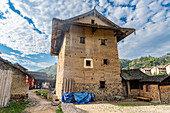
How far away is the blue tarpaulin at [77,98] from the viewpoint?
9.30 metres

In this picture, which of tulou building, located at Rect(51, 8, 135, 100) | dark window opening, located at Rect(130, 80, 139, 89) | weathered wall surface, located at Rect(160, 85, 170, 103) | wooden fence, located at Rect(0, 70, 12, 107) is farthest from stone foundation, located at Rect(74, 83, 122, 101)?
wooden fence, located at Rect(0, 70, 12, 107)

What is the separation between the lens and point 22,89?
8789 millimetres

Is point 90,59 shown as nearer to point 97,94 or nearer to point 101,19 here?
point 97,94

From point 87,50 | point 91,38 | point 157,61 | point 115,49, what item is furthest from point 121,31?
point 157,61

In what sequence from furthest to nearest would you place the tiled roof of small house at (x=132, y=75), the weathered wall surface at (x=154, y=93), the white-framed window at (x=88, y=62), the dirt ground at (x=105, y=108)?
the tiled roof of small house at (x=132, y=75) < the white-framed window at (x=88, y=62) < the weathered wall surface at (x=154, y=93) < the dirt ground at (x=105, y=108)

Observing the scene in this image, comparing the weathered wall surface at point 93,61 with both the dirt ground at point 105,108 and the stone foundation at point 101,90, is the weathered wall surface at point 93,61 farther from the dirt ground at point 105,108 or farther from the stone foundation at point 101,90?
the dirt ground at point 105,108

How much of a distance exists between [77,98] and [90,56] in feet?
15.7

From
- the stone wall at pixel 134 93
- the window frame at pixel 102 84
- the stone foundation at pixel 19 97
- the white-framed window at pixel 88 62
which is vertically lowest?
the stone wall at pixel 134 93

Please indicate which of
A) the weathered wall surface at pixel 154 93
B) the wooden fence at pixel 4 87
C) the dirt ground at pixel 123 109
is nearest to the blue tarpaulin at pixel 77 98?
the dirt ground at pixel 123 109

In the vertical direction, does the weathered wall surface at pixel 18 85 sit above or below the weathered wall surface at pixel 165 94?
above

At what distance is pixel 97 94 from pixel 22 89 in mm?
7290

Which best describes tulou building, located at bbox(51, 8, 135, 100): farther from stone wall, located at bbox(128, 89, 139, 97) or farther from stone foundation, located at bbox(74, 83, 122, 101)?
stone wall, located at bbox(128, 89, 139, 97)

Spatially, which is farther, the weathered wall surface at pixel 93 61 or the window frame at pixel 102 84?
the window frame at pixel 102 84

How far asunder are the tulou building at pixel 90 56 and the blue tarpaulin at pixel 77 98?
0.48 metres
